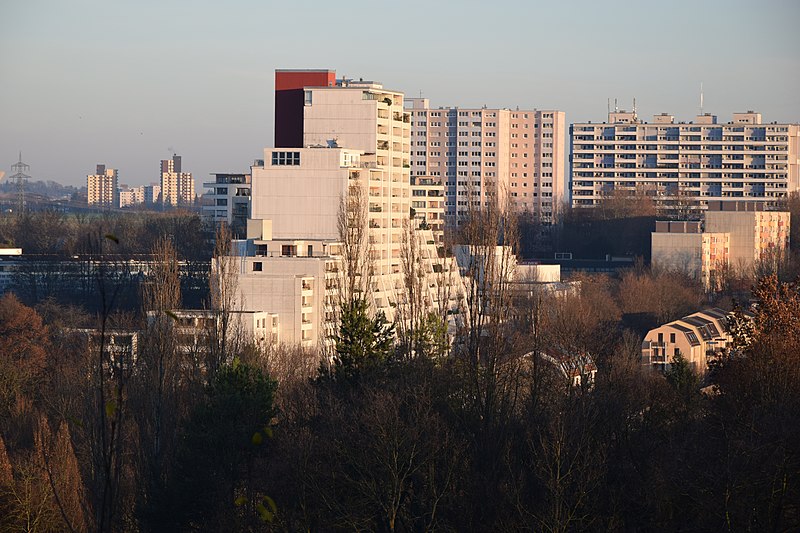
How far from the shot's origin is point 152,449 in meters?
22.8

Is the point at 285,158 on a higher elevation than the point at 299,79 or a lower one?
lower

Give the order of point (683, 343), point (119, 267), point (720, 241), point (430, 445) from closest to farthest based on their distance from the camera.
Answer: point (430, 445), point (683, 343), point (119, 267), point (720, 241)

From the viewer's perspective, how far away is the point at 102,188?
554 feet

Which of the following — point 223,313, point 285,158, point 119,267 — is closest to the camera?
point 223,313

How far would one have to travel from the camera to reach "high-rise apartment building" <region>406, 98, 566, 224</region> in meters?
93.8

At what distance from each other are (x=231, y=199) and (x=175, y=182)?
368 feet

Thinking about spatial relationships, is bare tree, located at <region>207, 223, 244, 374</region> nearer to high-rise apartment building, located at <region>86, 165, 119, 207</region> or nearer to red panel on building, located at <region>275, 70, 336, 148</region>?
red panel on building, located at <region>275, 70, 336, 148</region>

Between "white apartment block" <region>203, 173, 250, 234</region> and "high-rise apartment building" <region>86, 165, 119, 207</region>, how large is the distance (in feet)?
347

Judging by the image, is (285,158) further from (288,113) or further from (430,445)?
(430,445)

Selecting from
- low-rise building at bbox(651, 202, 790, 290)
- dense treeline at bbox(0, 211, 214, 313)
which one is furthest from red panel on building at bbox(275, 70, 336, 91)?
low-rise building at bbox(651, 202, 790, 290)

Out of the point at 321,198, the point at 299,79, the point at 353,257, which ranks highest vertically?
the point at 299,79

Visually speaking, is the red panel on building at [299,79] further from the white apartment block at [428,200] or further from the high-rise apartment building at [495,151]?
the high-rise apartment building at [495,151]

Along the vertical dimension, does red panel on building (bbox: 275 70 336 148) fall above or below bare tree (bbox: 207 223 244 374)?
above

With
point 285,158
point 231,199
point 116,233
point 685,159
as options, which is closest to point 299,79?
point 285,158
